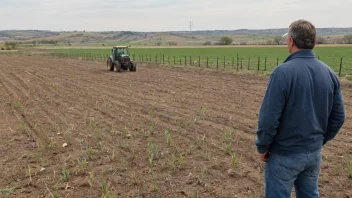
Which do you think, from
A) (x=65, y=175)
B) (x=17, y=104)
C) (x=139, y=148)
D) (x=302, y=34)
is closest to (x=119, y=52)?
(x=17, y=104)

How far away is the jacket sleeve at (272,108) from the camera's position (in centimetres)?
275

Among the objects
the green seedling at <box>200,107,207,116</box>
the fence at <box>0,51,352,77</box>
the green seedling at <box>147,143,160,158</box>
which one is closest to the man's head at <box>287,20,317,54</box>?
the green seedling at <box>147,143,160,158</box>

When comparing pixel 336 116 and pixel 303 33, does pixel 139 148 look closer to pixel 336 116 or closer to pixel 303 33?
pixel 336 116

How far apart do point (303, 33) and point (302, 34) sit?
0.03 feet

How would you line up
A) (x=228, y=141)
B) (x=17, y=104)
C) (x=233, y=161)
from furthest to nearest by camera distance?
(x=17, y=104) → (x=228, y=141) → (x=233, y=161)

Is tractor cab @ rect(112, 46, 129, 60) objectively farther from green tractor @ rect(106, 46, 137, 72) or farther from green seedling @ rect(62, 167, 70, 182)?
green seedling @ rect(62, 167, 70, 182)

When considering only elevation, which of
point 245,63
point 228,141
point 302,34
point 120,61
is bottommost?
Result: point 228,141

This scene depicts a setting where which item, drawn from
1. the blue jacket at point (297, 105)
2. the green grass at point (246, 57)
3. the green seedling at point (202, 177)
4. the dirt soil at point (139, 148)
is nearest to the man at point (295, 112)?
the blue jacket at point (297, 105)

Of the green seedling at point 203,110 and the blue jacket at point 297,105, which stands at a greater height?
the blue jacket at point 297,105

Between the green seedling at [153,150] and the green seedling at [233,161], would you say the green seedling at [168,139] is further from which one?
the green seedling at [233,161]

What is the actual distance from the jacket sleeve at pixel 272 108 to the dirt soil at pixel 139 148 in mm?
2276

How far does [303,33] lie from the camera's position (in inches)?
109

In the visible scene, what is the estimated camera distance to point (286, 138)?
289cm

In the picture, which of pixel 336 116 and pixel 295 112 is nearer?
pixel 295 112
